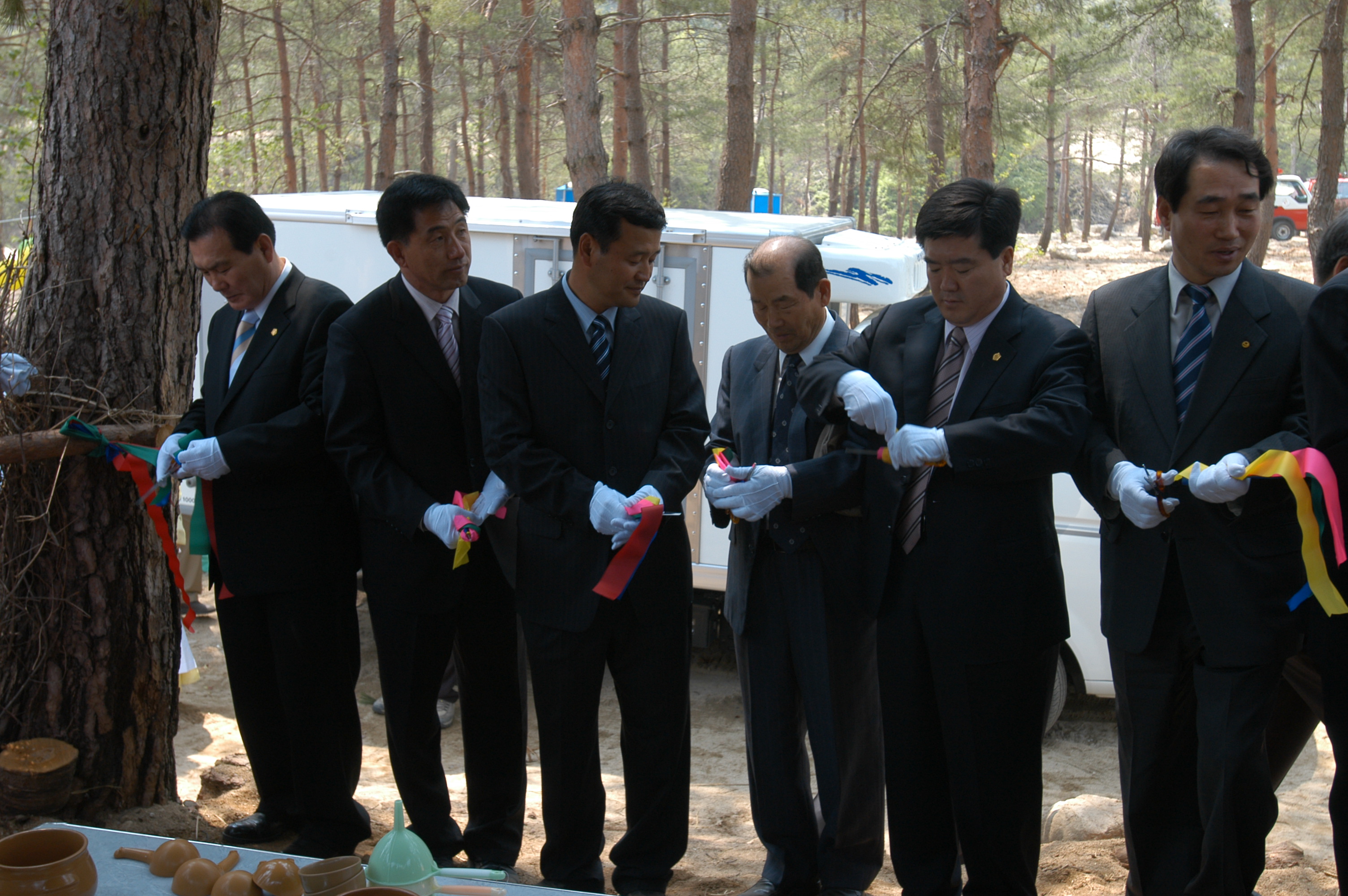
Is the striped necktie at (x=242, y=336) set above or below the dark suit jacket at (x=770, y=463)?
above

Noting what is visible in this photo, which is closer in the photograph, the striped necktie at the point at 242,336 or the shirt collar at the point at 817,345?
the shirt collar at the point at 817,345

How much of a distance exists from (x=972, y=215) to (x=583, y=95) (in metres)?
8.23

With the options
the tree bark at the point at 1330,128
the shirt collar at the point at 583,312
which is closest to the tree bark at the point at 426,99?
the tree bark at the point at 1330,128

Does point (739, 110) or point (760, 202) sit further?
point (739, 110)

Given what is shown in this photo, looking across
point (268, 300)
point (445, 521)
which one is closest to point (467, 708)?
point (445, 521)

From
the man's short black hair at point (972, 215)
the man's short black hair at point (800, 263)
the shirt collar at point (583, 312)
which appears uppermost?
the man's short black hair at point (972, 215)

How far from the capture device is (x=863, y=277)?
18.1 ft

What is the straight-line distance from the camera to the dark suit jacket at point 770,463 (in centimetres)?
297

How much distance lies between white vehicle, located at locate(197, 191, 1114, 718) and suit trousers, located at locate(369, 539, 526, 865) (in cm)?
238

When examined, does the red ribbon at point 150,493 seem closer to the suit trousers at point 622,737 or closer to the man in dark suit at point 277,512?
the man in dark suit at point 277,512

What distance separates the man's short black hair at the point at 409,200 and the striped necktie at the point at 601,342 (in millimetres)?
512

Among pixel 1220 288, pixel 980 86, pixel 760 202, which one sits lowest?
pixel 1220 288

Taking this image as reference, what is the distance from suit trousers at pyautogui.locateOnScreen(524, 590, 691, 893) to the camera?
10.3 ft

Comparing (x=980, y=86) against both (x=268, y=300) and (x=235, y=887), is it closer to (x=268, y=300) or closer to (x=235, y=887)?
(x=268, y=300)
